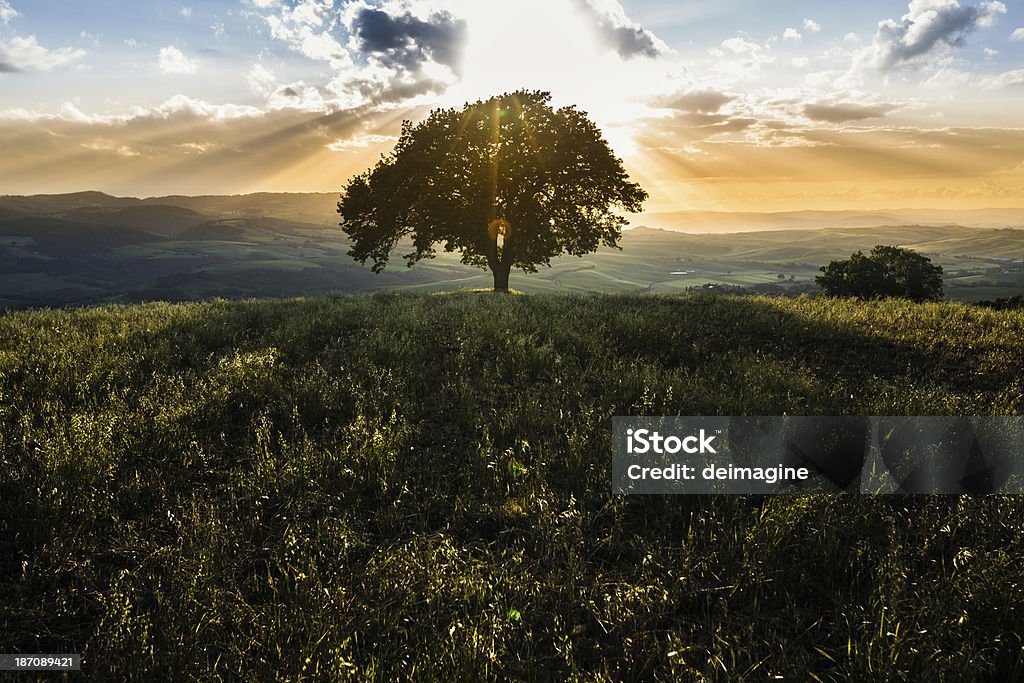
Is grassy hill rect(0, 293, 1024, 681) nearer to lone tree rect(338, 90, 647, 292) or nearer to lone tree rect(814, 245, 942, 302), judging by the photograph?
lone tree rect(338, 90, 647, 292)

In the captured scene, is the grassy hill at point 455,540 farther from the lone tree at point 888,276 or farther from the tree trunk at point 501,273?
the lone tree at point 888,276

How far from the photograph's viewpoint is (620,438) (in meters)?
4.48

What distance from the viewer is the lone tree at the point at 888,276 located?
123 ft

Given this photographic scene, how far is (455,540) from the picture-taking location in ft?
10.6

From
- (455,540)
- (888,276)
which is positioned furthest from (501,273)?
(888,276)

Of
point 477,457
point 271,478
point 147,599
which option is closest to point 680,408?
point 477,457

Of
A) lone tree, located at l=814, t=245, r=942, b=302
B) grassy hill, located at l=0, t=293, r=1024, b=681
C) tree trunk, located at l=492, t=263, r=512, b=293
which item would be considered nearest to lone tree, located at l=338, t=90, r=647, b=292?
tree trunk, located at l=492, t=263, r=512, b=293

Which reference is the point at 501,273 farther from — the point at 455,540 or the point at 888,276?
the point at 888,276

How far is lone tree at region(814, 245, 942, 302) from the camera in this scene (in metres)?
37.4

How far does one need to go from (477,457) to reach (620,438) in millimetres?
1412

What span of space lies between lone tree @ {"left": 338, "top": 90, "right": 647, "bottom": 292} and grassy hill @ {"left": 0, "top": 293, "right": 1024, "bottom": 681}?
19.7 meters

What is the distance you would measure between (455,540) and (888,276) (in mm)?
48483

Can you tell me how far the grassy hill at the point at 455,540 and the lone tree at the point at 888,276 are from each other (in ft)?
131

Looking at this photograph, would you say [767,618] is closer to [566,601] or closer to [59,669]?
[566,601]
